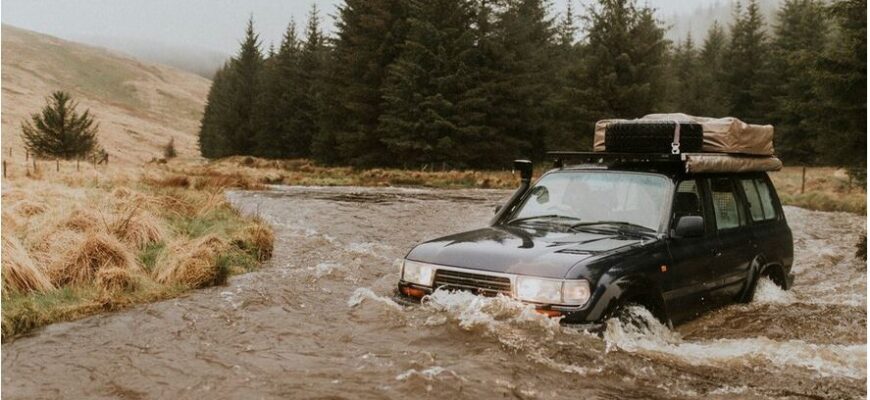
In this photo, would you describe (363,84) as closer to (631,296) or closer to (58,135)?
(58,135)

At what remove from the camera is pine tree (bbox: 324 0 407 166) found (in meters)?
44.6

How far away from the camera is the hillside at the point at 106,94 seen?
3782 inches

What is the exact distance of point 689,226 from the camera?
5977 millimetres

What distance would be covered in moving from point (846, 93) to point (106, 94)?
157026 millimetres

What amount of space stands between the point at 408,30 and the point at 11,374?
41789 millimetres

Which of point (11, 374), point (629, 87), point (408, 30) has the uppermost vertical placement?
point (408, 30)

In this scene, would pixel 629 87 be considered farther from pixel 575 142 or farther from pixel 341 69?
pixel 341 69

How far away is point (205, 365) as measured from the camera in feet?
17.9

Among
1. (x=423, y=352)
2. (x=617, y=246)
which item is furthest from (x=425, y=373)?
(x=617, y=246)

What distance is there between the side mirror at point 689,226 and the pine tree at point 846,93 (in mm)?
18349

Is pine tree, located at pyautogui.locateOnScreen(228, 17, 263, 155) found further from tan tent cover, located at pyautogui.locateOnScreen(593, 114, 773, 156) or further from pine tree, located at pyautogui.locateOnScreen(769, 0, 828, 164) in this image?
tan tent cover, located at pyautogui.locateOnScreen(593, 114, 773, 156)

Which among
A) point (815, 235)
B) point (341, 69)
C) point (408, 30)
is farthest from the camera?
point (341, 69)

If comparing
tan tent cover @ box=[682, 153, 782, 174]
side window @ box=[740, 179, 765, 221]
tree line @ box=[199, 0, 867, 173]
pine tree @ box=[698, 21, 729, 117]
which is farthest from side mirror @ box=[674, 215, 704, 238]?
pine tree @ box=[698, 21, 729, 117]

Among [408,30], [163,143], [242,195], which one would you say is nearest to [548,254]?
[242,195]
